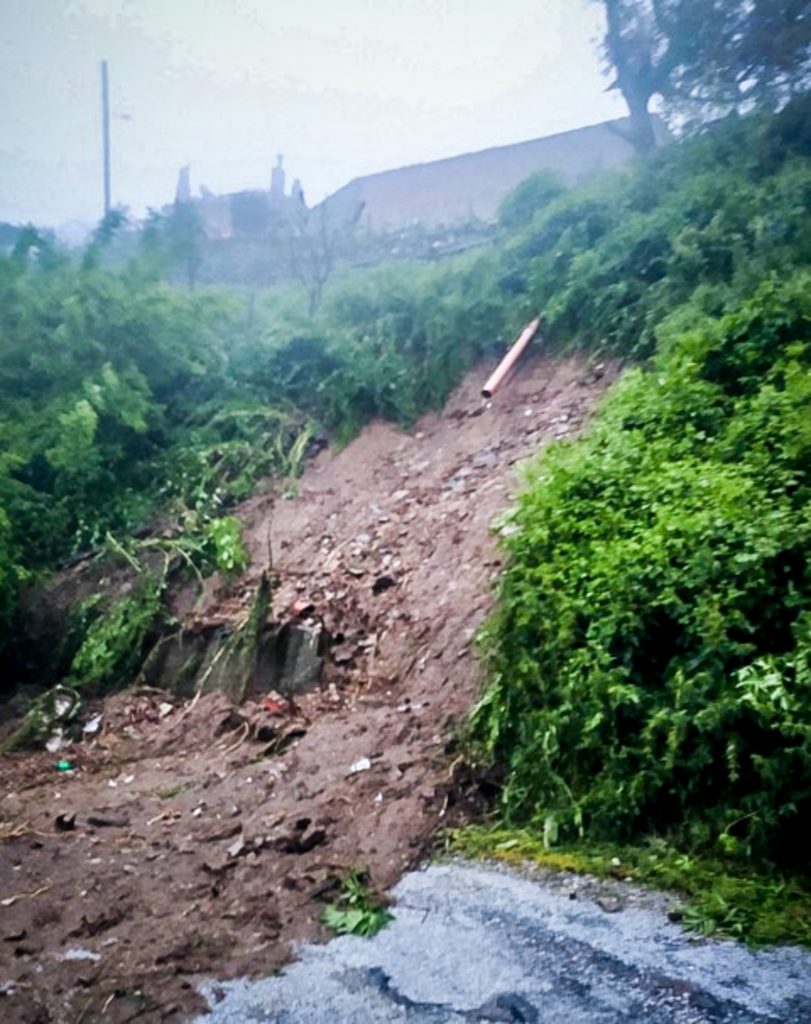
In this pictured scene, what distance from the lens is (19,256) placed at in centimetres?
917

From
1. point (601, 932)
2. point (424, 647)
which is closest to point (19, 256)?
point (424, 647)

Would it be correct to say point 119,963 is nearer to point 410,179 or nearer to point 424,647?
point 424,647

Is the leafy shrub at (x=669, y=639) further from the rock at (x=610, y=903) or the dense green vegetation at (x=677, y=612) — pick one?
the rock at (x=610, y=903)

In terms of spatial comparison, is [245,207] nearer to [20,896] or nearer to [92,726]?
[92,726]

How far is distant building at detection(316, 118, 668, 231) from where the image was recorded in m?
12.3

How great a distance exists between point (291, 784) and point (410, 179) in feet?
47.0

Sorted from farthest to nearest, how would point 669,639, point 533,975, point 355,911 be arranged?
point 669,639
point 355,911
point 533,975

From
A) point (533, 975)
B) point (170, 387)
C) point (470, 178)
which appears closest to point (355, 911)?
point (533, 975)

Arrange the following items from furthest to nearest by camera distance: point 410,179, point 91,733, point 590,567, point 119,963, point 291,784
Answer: point 410,179, point 91,733, point 291,784, point 590,567, point 119,963

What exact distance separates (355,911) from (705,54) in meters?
10.8

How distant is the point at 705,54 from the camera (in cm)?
1007

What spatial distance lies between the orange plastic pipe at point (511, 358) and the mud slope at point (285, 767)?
231 mm

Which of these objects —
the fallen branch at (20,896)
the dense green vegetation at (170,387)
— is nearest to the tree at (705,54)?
the dense green vegetation at (170,387)

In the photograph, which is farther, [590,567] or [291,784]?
[291,784]
